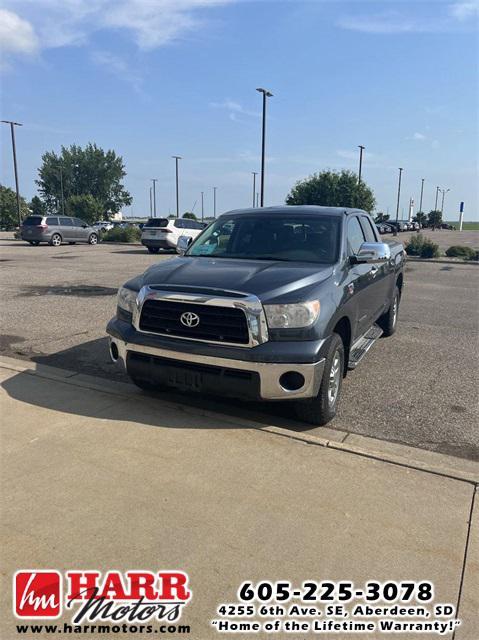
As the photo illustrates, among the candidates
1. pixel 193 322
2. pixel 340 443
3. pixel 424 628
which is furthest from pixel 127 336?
pixel 424 628

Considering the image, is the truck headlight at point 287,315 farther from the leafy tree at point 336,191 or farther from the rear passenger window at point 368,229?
the leafy tree at point 336,191

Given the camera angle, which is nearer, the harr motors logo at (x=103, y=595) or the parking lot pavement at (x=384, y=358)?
the harr motors logo at (x=103, y=595)

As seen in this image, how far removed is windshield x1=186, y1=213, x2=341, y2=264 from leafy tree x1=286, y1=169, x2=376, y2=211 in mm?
43112

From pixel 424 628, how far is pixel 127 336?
2992 mm

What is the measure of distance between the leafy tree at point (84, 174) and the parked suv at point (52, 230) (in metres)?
63.9

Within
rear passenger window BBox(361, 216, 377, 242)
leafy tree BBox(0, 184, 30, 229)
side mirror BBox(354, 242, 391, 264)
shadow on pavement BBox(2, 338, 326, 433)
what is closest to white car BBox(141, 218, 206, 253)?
rear passenger window BBox(361, 216, 377, 242)

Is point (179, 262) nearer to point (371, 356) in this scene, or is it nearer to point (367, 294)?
point (367, 294)

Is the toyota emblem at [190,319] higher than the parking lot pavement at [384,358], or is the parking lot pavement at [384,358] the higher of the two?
the toyota emblem at [190,319]

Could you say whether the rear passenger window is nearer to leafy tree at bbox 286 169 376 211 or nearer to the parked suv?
the parked suv

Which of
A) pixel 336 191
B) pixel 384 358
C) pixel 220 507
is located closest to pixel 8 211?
pixel 336 191

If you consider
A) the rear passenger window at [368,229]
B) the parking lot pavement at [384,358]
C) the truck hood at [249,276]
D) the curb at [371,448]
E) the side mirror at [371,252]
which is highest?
the rear passenger window at [368,229]

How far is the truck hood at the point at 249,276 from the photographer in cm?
402

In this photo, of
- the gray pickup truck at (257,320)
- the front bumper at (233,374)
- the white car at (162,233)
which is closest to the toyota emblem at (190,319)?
the gray pickup truck at (257,320)

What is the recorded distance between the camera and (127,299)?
179 inches
